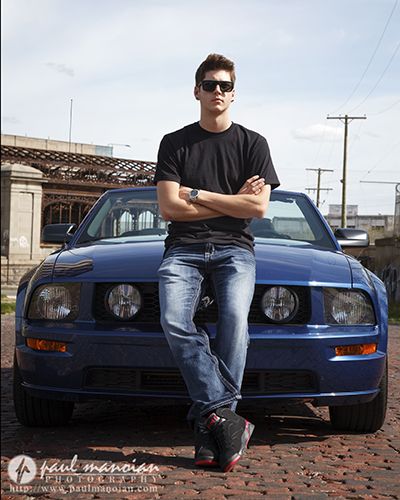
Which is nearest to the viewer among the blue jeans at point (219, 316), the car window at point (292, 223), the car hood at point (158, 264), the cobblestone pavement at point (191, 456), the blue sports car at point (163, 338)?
the cobblestone pavement at point (191, 456)

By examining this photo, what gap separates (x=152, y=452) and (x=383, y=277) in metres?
21.4

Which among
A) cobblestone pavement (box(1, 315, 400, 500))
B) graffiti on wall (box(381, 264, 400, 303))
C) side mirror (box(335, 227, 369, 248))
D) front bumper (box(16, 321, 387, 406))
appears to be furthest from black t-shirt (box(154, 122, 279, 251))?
graffiti on wall (box(381, 264, 400, 303))

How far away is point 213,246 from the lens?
3.73 m

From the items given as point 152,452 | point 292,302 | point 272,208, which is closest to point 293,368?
point 292,302

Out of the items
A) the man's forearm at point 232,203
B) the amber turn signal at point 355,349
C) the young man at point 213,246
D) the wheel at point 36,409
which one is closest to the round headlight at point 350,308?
the amber turn signal at point 355,349

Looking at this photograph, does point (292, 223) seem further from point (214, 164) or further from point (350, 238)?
point (214, 164)

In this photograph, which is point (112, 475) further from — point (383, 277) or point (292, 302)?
point (383, 277)

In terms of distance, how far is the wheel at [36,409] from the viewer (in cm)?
424

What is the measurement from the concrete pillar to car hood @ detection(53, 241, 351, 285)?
2421 cm

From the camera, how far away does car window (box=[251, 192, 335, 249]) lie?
16.9 feet

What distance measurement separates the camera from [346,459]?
378 cm

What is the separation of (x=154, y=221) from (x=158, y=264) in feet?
4.43

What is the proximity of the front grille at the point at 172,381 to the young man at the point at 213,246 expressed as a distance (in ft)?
0.94

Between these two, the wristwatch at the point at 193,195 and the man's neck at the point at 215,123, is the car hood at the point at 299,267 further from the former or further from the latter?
the man's neck at the point at 215,123
